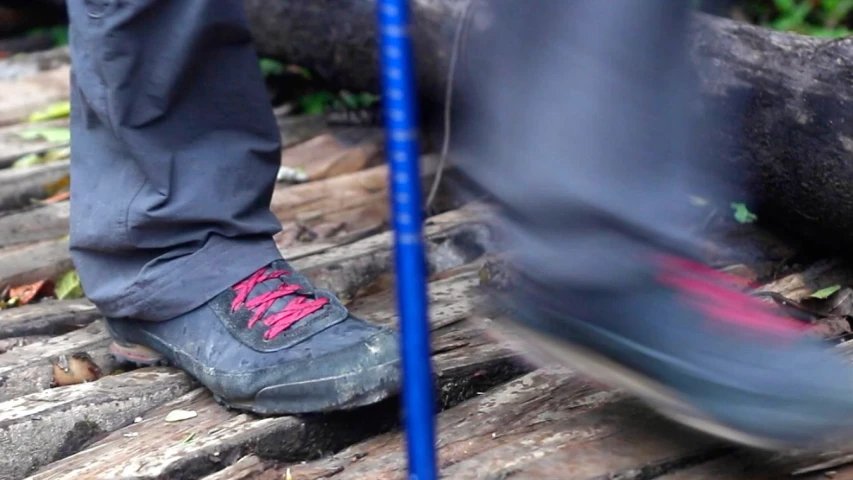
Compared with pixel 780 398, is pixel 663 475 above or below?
A: below

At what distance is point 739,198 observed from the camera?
83.4 inches

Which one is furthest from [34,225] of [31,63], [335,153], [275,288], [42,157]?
[31,63]

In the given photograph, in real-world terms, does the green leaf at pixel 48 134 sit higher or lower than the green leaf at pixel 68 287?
higher

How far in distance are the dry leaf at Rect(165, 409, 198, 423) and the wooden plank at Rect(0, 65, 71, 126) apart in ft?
6.44

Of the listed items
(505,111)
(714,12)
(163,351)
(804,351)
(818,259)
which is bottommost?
(163,351)

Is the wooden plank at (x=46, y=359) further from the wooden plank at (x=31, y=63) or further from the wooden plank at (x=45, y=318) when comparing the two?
the wooden plank at (x=31, y=63)

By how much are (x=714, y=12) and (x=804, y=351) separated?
45 centimetres

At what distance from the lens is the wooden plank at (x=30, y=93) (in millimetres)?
3246

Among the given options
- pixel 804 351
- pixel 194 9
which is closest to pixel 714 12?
pixel 804 351

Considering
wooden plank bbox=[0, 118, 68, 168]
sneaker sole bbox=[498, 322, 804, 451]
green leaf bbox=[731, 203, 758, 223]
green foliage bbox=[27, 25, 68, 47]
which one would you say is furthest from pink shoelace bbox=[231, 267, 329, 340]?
green foliage bbox=[27, 25, 68, 47]

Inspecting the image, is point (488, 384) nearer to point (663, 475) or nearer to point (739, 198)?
point (663, 475)

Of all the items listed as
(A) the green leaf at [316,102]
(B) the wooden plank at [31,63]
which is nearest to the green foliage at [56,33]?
(B) the wooden plank at [31,63]

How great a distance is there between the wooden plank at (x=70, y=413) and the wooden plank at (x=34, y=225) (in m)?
0.76

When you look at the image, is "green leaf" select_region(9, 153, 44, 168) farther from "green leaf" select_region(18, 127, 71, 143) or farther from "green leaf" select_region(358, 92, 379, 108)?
"green leaf" select_region(358, 92, 379, 108)
